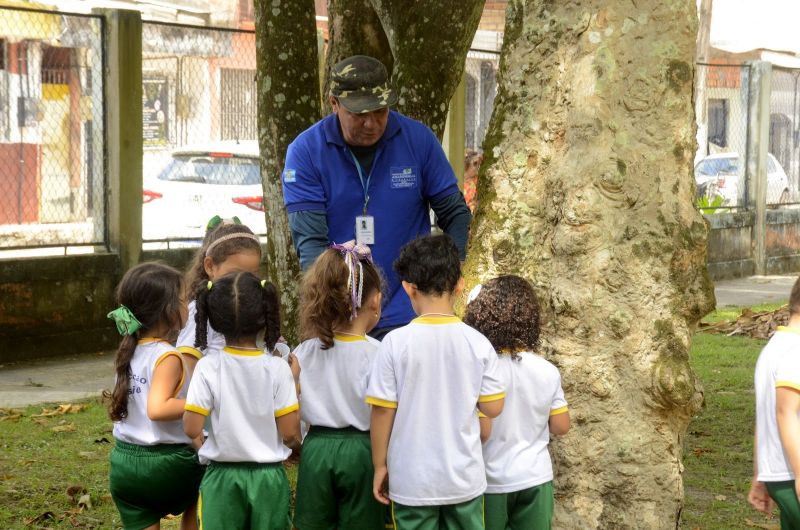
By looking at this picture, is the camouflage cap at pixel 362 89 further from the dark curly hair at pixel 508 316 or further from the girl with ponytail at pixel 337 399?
the dark curly hair at pixel 508 316

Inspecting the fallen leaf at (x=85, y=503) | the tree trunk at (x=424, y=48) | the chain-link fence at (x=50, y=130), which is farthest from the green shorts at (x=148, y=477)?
the chain-link fence at (x=50, y=130)

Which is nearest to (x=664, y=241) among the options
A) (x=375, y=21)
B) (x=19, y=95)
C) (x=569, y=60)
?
(x=569, y=60)

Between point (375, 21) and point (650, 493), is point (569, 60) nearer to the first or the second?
point (650, 493)

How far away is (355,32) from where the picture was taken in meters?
7.81

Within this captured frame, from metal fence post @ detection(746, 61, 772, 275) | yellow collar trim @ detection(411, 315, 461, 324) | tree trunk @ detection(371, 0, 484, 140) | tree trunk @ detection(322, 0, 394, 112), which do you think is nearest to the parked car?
metal fence post @ detection(746, 61, 772, 275)

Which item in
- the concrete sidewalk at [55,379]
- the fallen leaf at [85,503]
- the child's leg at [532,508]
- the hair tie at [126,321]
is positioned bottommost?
the fallen leaf at [85,503]

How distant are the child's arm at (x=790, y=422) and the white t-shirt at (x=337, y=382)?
1.32 m

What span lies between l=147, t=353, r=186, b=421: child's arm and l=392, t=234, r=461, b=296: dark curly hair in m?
0.87

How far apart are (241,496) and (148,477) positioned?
1.43ft

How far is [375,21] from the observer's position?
7820 mm

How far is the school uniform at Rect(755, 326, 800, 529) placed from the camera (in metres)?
3.86

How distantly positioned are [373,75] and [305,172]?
46cm

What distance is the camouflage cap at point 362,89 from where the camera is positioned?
4691mm

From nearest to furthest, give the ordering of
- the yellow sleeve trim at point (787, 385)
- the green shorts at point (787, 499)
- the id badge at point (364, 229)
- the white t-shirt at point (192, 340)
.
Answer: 1. the yellow sleeve trim at point (787, 385)
2. the green shorts at point (787, 499)
3. the white t-shirt at point (192, 340)
4. the id badge at point (364, 229)
